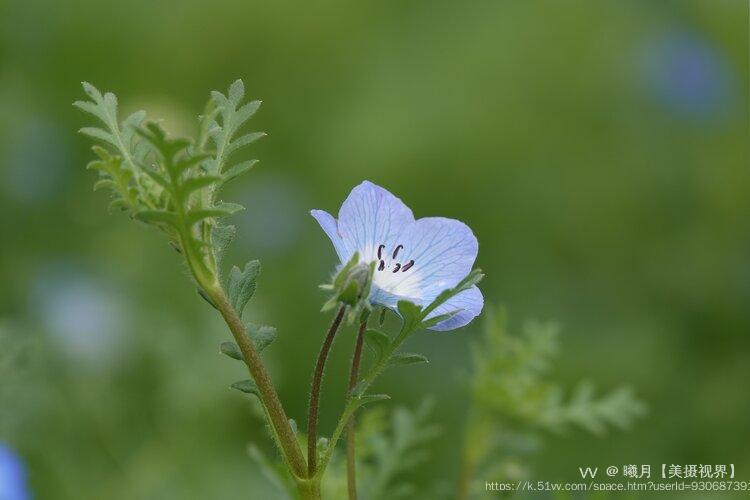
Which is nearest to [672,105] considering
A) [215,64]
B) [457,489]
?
[215,64]

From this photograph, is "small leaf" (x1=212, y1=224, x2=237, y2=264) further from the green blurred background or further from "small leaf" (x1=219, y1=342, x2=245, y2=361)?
the green blurred background

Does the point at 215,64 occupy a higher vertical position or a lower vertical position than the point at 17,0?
lower

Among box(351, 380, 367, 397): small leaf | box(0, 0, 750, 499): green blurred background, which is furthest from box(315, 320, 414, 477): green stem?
box(0, 0, 750, 499): green blurred background

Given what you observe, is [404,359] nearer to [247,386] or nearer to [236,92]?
[247,386]

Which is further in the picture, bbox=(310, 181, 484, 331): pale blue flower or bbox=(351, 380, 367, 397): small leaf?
bbox=(310, 181, 484, 331): pale blue flower

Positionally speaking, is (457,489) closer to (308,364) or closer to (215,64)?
(308,364)

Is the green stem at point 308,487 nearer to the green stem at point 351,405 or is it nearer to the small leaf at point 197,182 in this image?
the green stem at point 351,405

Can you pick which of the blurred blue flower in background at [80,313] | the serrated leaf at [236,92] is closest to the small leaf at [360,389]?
the serrated leaf at [236,92]
